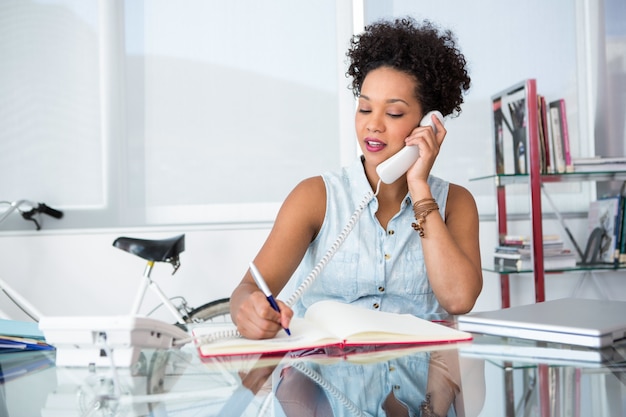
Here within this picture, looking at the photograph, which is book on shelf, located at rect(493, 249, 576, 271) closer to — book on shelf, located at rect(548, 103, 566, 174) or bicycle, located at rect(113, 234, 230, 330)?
book on shelf, located at rect(548, 103, 566, 174)

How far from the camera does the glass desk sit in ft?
2.17

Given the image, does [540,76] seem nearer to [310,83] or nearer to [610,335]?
[310,83]

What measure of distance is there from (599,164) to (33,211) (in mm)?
2476

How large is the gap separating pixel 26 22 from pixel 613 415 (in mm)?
3193

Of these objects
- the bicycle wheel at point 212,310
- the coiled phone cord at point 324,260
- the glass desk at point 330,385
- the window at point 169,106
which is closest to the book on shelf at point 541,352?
the glass desk at point 330,385

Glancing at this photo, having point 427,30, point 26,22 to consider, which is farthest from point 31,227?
point 427,30

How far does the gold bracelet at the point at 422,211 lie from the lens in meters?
1.65

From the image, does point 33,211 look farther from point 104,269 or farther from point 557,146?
point 557,146

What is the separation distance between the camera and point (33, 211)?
9.78 feet

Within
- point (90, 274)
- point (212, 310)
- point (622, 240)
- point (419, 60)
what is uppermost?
point (419, 60)

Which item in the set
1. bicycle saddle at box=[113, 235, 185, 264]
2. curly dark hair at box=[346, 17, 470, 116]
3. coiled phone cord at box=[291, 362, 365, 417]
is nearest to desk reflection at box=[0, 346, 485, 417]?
coiled phone cord at box=[291, 362, 365, 417]

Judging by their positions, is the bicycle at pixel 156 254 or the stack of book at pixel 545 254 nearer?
the bicycle at pixel 156 254

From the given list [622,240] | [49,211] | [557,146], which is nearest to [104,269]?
[49,211]

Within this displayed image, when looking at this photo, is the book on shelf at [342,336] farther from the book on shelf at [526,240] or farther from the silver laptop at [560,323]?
the book on shelf at [526,240]
